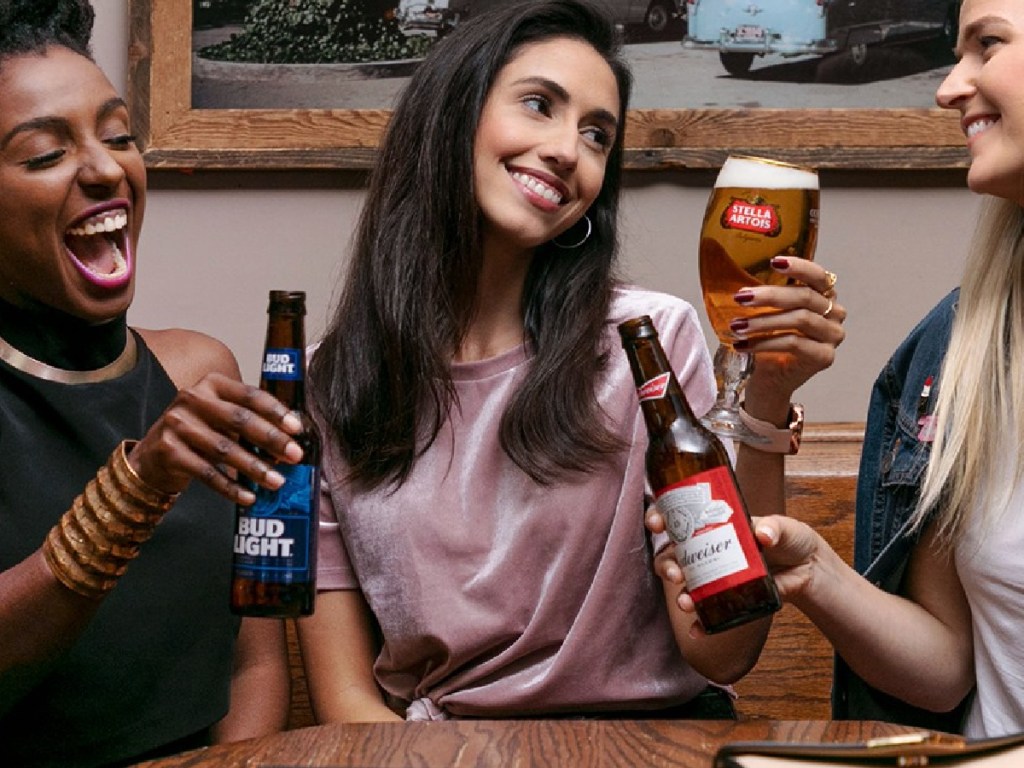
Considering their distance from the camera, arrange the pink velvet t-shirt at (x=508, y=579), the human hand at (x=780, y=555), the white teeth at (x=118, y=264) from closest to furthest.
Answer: the human hand at (x=780, y=555), the white teeth at (x=118, y=264), the pink velvet t-shirt at (x=508, y=579)

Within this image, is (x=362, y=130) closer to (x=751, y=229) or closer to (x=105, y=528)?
(x=751, y=229)

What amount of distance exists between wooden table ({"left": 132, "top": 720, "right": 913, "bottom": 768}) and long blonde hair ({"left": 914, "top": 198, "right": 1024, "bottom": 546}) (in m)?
0.36

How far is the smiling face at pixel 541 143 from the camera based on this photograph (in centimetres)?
170

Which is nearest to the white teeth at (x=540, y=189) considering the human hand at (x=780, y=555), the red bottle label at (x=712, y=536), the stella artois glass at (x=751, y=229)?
the stella artois glass at (x=751, y=229)

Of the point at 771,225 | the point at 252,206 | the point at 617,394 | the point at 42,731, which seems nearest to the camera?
the point at 771,225

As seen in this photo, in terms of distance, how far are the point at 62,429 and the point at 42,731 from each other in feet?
1.05

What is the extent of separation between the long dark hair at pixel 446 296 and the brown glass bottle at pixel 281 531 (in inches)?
17.8

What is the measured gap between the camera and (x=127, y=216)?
61.1 inches

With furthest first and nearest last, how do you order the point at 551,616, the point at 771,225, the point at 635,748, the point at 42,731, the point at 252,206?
the point at 252,206 < the point at 551,616 < the point at 42,731 < the point at 771,225 < the point at 635,748

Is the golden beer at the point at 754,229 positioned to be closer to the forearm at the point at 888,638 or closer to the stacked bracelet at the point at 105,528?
the forearm at the point at 888,638

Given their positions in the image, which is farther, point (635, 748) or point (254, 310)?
point (254, 310)

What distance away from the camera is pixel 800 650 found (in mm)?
2010

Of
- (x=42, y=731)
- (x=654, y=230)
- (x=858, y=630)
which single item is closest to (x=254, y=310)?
(x=654, y=230)

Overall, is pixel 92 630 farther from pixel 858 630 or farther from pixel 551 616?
pixel 858 630
